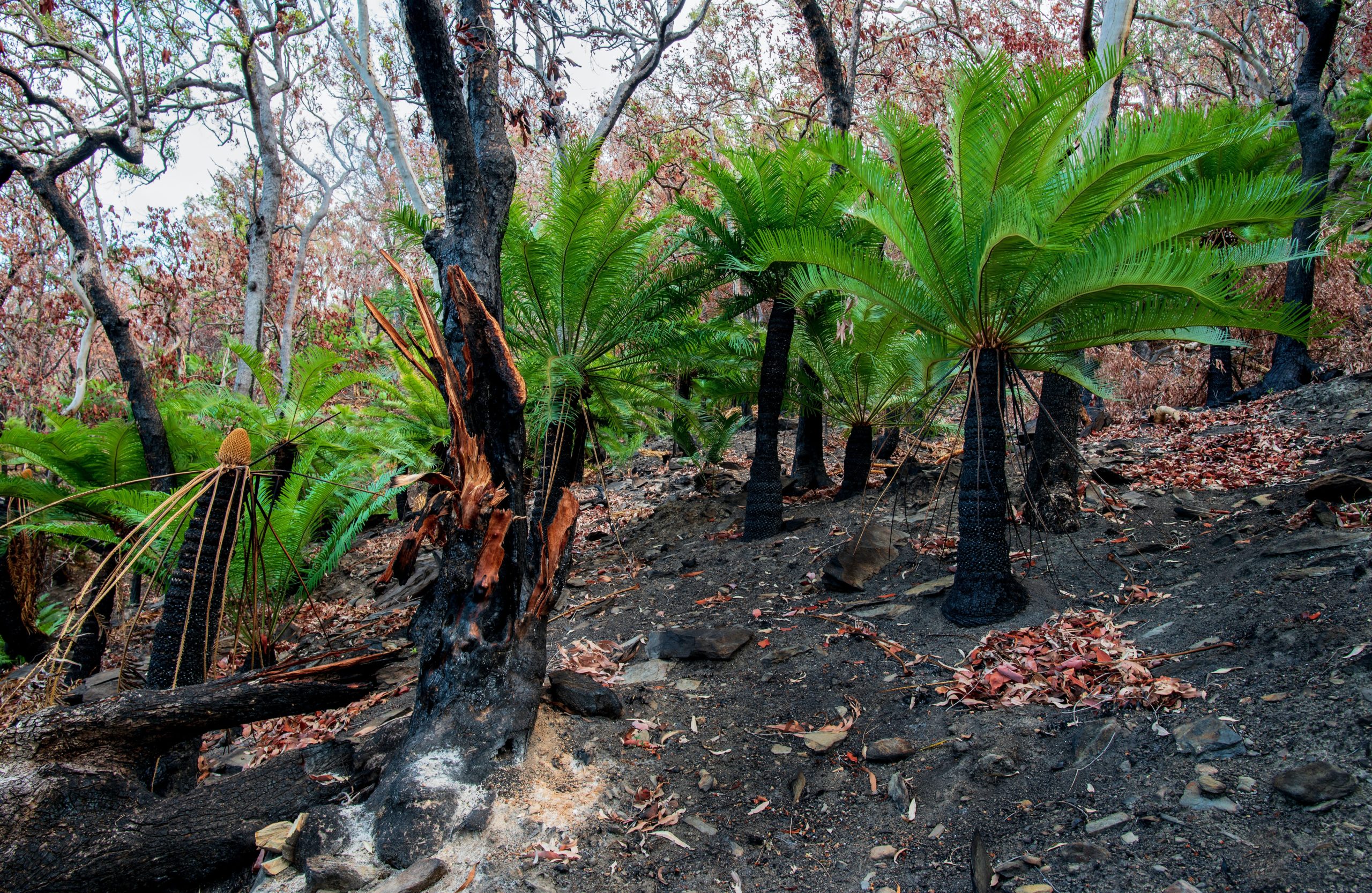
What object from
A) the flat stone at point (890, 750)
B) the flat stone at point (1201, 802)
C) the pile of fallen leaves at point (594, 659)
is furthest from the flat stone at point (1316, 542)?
the pile of fallen leaves at point (594, 659)

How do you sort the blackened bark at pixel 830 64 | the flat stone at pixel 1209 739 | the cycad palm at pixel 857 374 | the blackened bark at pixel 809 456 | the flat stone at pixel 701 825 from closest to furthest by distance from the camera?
the flat stone at pixel 1209 739 < the flat stone at pixel 701 825 < the cycad palm at pixel 857 374 < the blackened bark at pixel 830 64 < the blackened bark at pixel 809 456

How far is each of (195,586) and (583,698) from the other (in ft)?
6.48

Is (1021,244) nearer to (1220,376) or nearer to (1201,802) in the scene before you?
(1201,802)

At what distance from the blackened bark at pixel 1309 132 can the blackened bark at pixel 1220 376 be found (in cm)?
124

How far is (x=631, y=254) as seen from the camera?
6805 mm

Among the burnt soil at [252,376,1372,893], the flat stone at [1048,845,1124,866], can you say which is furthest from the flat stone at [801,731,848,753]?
the flat stone at [1048,845,1124,866]

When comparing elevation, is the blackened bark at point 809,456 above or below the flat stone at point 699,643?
above

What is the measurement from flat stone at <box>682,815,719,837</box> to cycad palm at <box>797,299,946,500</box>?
5103 millimetres

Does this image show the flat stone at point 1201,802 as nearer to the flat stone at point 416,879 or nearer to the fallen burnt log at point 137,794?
the flat stone at point 416,879

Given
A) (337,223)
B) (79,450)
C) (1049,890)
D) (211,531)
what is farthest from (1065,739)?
(337,223)

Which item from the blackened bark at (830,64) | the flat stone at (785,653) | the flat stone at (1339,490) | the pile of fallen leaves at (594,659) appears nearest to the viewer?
the flat stone at (1339,490)

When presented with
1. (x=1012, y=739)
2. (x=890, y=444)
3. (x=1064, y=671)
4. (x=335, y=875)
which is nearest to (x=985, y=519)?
(x=1064, y=671)

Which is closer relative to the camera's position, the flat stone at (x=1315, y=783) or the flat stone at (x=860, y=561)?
the flat stone at (x=1315, y=783)

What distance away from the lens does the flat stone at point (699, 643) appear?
473 centimetres
